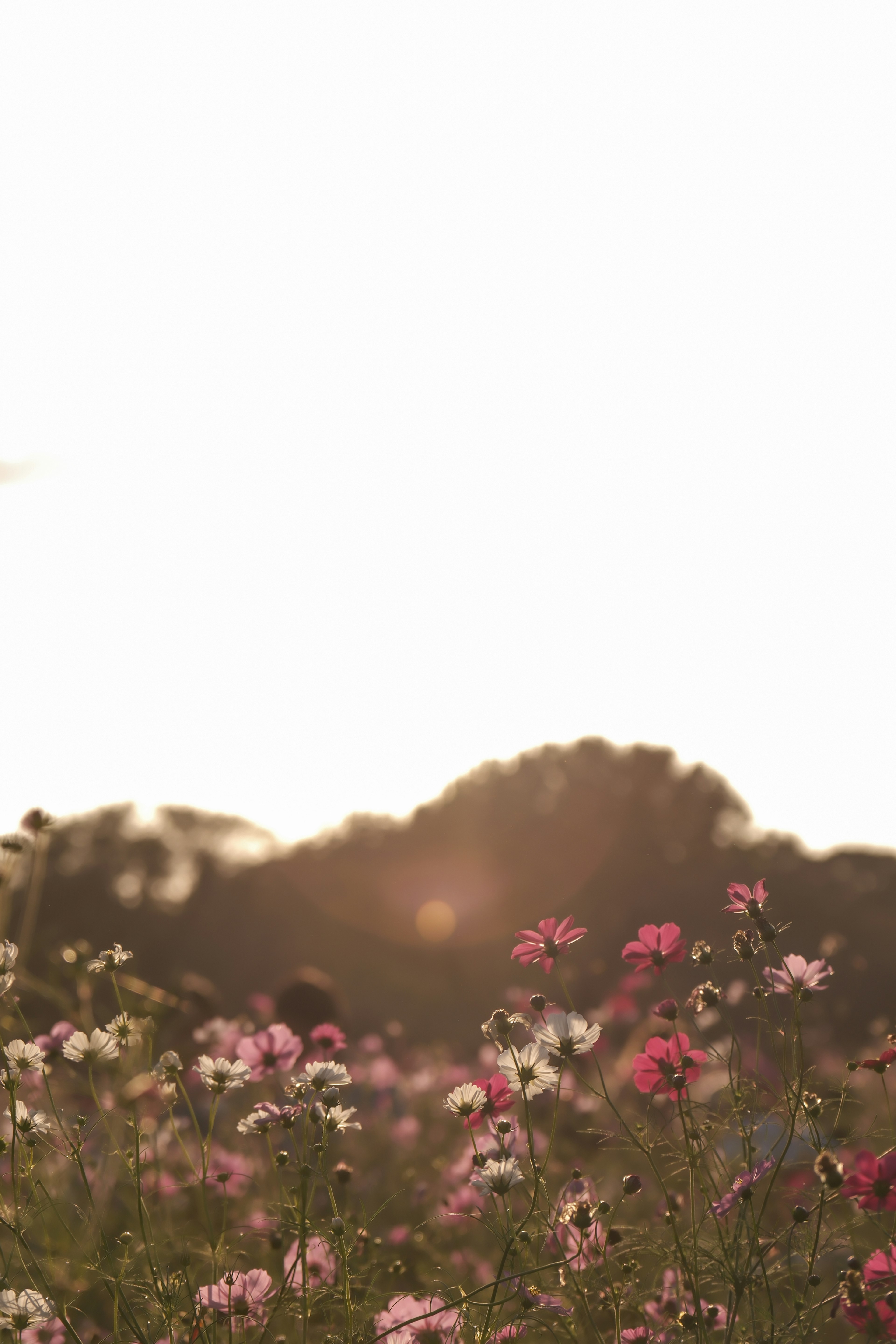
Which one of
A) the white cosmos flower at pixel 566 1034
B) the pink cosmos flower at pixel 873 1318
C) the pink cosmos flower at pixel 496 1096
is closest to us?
the pink cosmos flower at pixel 873 1318

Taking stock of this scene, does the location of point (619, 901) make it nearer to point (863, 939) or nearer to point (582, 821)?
point (582, 821)

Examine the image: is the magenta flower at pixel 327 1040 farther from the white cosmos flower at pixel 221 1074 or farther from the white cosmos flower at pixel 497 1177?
the white cosmos flower at pixel 497 1177

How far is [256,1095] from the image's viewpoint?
12.5 ft

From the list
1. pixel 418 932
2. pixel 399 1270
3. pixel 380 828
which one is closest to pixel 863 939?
pixel 399 1270

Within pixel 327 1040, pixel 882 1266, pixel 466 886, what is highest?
pixel 327 1040

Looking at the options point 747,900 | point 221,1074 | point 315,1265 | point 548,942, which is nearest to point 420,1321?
point 315,1265

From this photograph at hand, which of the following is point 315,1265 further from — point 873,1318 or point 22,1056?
point 873,1318

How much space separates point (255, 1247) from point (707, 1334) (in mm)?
2154

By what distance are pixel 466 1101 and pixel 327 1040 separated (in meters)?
0.62

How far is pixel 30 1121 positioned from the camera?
1.68m

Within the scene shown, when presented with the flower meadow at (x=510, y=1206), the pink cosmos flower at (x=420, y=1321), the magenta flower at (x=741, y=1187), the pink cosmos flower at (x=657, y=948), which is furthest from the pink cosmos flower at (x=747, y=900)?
the pink cosmos flower at (x=420, y=1321)

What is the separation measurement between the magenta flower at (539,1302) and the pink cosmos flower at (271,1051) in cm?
65

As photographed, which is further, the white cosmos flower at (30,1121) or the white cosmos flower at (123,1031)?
the white cosmos flower at (123,1031)

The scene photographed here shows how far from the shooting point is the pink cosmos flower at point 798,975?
174cm
